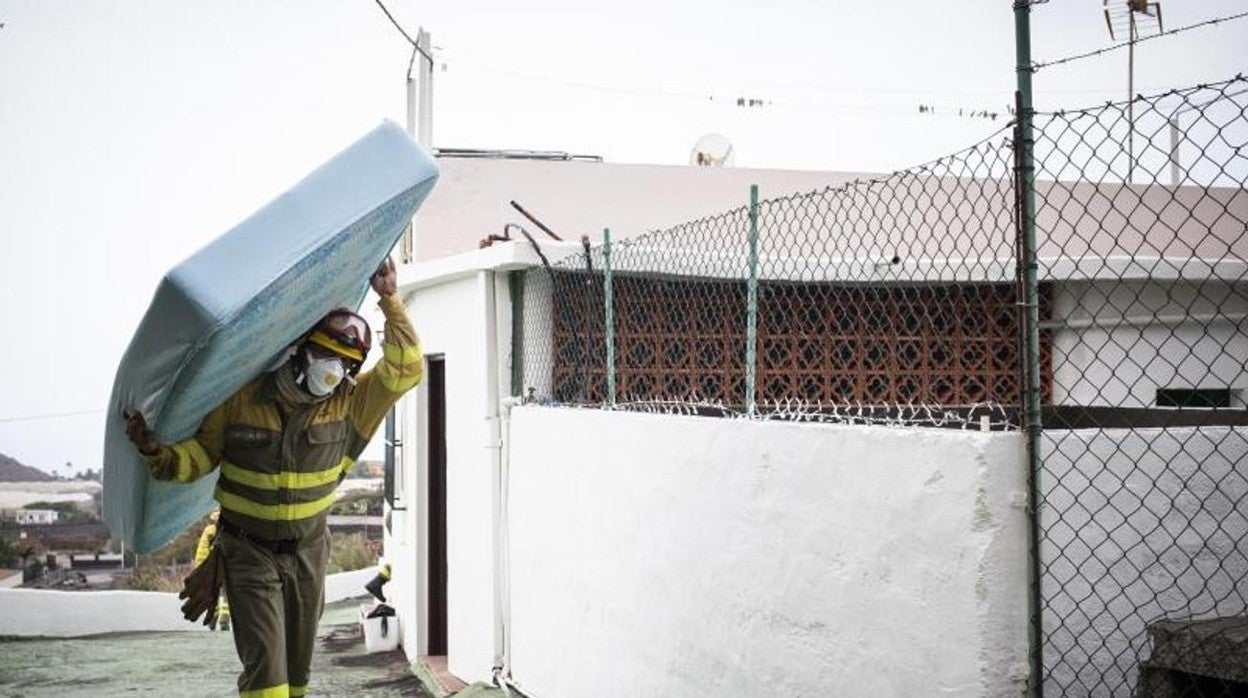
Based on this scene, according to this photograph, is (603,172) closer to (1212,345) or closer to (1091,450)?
(1212,345)

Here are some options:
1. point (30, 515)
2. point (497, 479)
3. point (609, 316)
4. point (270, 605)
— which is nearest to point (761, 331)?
point (497, 479)

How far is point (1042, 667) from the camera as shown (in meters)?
3.28

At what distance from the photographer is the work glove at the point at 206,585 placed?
4.60 meters

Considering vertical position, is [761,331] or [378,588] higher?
[761,331]

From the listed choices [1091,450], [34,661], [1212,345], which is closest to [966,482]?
[1091,450]

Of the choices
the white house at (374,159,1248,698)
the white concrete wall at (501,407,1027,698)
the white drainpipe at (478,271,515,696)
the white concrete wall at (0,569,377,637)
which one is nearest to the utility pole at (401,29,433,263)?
the white house at (374,159,1248,698)

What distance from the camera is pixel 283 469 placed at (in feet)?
14.9

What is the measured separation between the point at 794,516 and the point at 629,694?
1.80 metres

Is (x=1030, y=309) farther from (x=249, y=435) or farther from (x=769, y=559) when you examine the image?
(x=249, y=435)

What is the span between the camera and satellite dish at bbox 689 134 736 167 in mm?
14070

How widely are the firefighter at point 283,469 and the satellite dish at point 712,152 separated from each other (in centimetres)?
970

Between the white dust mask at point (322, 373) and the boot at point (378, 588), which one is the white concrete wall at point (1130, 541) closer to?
the white dust mask at point (322, 373)

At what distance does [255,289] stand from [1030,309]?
2.40m

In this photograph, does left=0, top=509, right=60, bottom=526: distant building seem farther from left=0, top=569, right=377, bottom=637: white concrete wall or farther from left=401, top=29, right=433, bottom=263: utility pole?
left=401, top=29, right=433, bottom=263: utility pole
